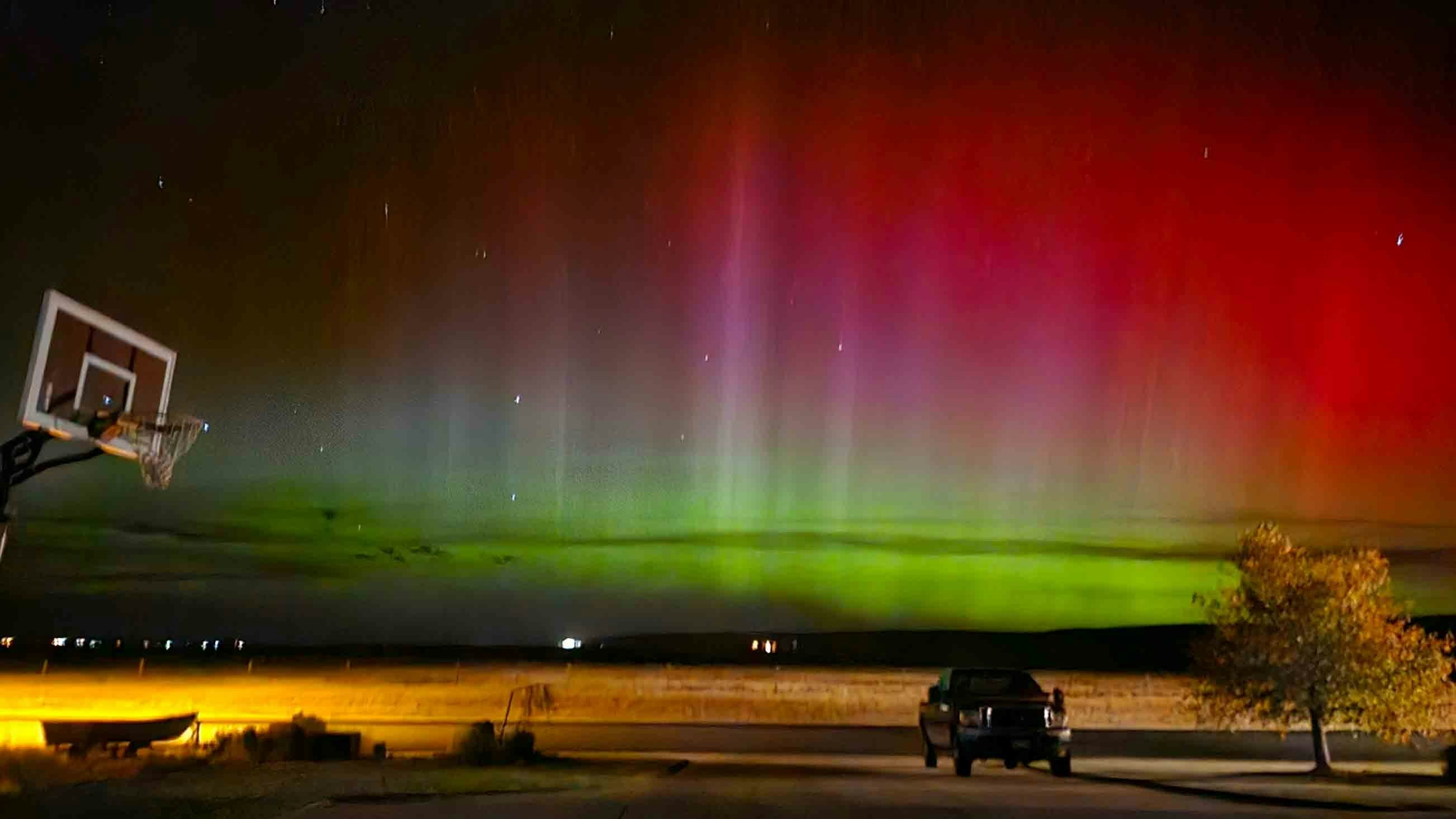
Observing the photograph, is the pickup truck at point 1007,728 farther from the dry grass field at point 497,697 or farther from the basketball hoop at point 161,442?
the basketball hoop at point 161,442

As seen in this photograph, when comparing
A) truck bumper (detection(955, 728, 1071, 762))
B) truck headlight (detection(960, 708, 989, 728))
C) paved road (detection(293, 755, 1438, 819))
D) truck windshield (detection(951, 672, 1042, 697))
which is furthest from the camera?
truck windshield (detection(951, 672, 1042, 697))

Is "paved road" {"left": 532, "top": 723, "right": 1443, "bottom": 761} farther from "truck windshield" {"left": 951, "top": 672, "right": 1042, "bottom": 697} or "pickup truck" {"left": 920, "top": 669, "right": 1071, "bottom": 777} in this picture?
"pickup truck" {"left": 920, "top": 669, "right": 1071, "bottom": 777}

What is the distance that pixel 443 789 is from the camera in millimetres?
Result: 18312

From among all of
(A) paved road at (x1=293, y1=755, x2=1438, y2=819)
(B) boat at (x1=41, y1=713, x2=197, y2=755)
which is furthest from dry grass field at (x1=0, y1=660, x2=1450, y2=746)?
(A) paved road at (x1=293, y1=755, x2=1438, y2=819)

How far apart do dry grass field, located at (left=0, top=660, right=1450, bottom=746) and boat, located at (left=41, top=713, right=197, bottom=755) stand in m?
4.20

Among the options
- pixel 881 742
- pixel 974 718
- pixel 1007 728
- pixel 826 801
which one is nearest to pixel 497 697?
pixel 881 742

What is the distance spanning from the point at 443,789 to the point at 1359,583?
60.3 ft

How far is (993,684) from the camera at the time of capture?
26.0 metres

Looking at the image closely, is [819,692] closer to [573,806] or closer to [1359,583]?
[1359,583]

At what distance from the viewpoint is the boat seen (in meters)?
23.3

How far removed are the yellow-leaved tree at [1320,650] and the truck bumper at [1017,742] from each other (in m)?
5.54

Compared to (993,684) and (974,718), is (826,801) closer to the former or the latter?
(974,718)

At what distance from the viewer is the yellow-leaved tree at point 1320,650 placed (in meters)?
26.7

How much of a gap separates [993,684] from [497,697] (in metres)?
35.9
